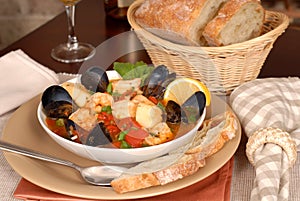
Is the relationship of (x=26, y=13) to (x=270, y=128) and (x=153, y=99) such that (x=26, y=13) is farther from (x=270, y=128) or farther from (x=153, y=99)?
(x=270, y=128)

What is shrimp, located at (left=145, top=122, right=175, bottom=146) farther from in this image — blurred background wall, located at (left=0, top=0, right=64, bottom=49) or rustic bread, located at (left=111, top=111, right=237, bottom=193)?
blurred background wall, located at (left=0, top=0, right=64, bottom=49)

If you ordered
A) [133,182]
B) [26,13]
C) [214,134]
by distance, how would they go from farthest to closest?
[26,13] → [214,134] → [133,182]

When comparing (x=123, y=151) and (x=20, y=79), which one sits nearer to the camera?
(x=123, y=151)

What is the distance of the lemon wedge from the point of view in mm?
980

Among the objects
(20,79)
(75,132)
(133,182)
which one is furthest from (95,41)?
(133,182)

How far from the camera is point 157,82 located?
1.00 metres

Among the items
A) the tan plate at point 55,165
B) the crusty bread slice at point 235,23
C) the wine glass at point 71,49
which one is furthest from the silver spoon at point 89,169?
the wine glass at point 71,49

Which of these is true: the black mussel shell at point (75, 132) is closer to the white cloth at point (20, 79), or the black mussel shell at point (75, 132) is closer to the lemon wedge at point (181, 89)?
the lemon wedge at point (181, 89)

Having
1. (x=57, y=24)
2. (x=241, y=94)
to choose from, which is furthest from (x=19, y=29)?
(x=241, y=94)

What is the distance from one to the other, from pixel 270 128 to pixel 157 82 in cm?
21

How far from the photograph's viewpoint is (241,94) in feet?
3.47

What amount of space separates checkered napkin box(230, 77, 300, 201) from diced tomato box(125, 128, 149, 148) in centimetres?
19

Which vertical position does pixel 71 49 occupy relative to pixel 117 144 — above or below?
below

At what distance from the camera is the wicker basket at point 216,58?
1.11m
